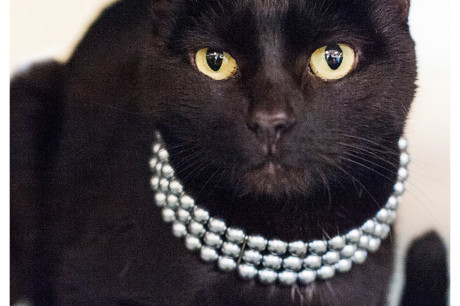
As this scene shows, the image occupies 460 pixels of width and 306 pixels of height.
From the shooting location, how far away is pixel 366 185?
633mm

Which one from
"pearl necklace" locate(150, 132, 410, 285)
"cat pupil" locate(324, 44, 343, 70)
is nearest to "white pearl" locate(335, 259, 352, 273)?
"pearl necklace" locate(150, 132, 410, 285)

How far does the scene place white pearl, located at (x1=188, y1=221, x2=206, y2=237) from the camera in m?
0.61

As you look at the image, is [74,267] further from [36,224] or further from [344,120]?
[344,120]

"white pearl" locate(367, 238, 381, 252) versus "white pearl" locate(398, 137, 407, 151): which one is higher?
"white pearl" locate(398, 137, 407, 151)

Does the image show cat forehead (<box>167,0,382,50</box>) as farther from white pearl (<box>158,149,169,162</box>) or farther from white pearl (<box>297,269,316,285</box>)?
white pearl (<box>297,269,316,285</box>)

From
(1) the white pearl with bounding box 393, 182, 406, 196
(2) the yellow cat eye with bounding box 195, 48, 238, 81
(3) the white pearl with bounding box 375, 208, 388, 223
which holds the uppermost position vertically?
(2) the yellow cat eye with bounding box 195, 48, 238, 81

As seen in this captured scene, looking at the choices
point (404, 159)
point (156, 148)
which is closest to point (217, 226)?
point (156, 148)

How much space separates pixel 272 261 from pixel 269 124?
164 millimetres

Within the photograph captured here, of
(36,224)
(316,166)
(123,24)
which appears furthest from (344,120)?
(36,224)

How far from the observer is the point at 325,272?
2.04 ft

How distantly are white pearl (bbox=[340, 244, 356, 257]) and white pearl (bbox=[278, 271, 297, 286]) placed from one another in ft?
0.19

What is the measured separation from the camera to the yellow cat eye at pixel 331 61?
0.57 m

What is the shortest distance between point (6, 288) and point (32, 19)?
31 cm

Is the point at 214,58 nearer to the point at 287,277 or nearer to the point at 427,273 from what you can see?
the point at 287,277
